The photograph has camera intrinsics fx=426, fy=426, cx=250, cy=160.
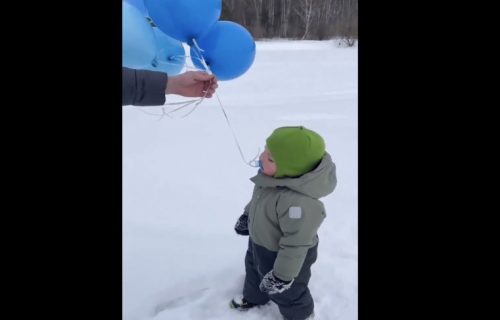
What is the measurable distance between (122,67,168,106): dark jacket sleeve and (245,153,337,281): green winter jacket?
43cm

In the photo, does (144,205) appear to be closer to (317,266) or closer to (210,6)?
(317,266)

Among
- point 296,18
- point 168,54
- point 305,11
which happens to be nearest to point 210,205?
point 168,54

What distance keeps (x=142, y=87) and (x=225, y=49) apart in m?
0.41

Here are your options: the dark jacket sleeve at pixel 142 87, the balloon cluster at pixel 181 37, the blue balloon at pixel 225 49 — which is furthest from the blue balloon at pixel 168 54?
the dark jacket sleeve at pixel 142 87

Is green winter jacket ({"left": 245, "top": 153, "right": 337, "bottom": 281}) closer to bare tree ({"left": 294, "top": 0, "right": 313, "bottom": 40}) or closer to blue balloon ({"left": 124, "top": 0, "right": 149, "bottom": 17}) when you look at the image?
blue balloon ({"left": 124, "top": 0, "right": 149, "bottom": 17})

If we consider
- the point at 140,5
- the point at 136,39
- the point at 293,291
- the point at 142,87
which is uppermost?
the point at 140,5

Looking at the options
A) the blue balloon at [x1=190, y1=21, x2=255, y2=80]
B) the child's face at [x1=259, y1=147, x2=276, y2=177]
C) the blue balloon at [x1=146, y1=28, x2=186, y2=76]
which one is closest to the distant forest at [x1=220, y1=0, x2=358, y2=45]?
the blue balloon at [x1=146, y1=28, x2=186, y2=76]

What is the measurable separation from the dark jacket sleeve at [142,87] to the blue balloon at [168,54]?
0.32 meters

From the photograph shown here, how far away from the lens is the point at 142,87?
1.31 metres

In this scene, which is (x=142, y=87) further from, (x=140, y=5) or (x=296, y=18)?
(x=296, y=18)
